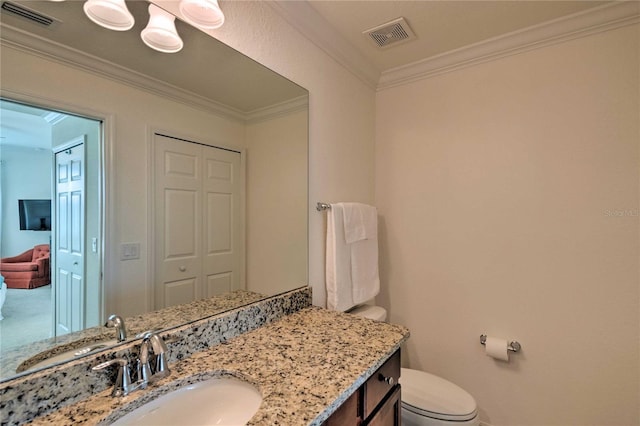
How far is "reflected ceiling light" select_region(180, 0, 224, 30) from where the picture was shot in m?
0.95

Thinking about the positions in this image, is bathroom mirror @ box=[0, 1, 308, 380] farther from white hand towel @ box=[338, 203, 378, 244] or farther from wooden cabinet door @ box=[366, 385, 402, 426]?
wooden cabinet door @ box=[366, 385, 402, 426]

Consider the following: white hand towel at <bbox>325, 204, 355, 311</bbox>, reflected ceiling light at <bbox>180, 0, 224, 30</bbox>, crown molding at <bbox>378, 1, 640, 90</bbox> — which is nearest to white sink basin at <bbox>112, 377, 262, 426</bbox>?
white hand towel at <bbox>325, 204, 355, 311</bbox>

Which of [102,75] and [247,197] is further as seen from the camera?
[247,197]

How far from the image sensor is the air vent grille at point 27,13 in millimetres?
A: 679

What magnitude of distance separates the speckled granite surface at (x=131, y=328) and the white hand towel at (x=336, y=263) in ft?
1.44

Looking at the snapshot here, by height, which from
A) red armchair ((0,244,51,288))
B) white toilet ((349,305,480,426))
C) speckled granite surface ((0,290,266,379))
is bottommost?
white toilet ((349,305,480,426))

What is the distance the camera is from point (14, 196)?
668mm

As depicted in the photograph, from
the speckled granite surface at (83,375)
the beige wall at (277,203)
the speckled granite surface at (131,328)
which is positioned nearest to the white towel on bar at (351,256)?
the beige wall at (277,203)

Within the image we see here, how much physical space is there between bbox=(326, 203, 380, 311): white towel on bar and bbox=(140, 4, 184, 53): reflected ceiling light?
38.3 inches

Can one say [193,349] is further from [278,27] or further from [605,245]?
[605,245]

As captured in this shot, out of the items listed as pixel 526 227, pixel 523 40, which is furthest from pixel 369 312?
pixel 523 40

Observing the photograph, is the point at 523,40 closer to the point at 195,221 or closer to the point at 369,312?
the point at 369,312

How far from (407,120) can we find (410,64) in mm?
353

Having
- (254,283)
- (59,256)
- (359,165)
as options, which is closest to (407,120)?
(359,165)
